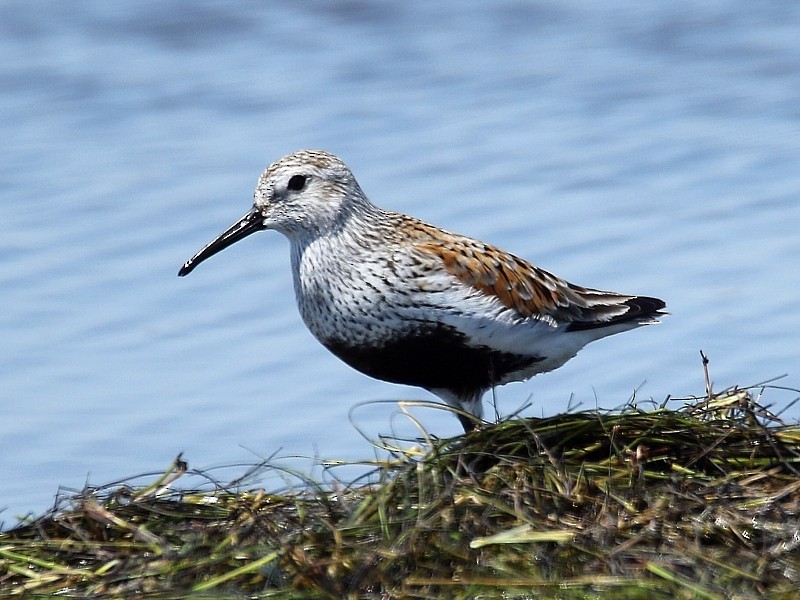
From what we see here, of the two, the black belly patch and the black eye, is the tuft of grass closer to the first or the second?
the black belly patch

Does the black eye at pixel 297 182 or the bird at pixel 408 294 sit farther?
the black eye at pixel 297 182

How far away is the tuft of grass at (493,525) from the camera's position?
3.84 m

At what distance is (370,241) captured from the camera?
5922mm

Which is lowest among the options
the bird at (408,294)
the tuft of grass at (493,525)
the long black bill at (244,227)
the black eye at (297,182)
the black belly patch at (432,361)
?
the tuft of grass at (493,525)

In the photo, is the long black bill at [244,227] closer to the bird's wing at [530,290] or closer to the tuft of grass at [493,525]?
the bird's wing at [530,290]

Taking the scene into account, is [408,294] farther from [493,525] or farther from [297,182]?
[493,525]

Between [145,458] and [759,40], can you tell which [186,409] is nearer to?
[145,458]

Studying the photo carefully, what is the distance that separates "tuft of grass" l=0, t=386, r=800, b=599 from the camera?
3842mm

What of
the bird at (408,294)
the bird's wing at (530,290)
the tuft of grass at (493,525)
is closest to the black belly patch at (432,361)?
the bird at (408,294)

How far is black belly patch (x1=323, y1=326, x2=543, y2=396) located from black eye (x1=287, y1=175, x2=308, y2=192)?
25.3 inches

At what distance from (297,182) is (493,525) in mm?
2271

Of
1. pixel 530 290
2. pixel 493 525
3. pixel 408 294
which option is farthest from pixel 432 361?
pixel 493 525

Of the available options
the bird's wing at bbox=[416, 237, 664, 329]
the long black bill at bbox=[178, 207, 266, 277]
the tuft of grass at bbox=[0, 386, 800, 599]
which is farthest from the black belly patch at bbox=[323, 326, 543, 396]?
the tuft of grass at bbox=[0, 386, 800, 599]

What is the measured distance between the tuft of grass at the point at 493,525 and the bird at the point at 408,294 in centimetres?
89
